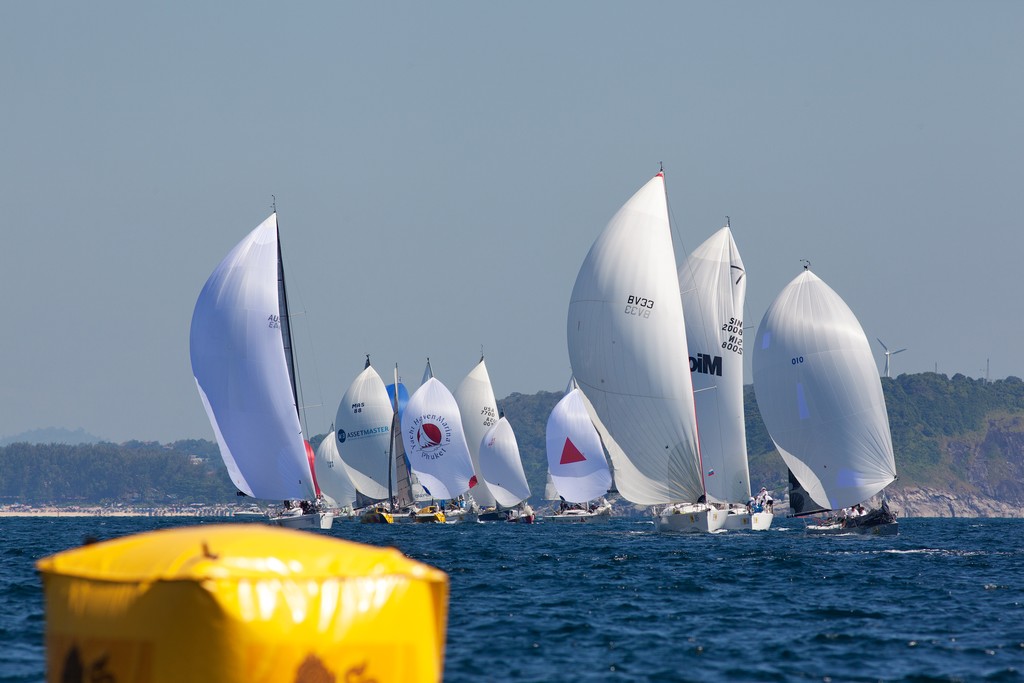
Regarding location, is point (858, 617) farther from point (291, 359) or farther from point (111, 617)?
point (291, 359)

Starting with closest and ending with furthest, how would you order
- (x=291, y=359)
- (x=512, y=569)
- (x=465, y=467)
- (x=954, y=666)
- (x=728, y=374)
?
(x=954, y=666) < (x=512, y=569) < (x=291, y=359) < (x=728, y=374) < (x=465, y=467)

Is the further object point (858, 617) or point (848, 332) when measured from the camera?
point (848, 332)

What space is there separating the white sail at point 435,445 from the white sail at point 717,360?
31.8 m

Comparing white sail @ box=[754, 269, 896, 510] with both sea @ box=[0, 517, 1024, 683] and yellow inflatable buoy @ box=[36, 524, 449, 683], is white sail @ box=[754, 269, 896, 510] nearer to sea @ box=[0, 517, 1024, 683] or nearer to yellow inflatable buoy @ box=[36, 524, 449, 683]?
sea @ box=[0, 517, 1024, 683]

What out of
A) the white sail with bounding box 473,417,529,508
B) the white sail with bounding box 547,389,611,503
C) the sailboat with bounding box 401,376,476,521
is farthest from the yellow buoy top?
the white sail with bounding box 473,417,529,508

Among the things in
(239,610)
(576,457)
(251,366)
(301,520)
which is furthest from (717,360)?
(239,610)

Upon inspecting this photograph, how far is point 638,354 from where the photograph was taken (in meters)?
45.6

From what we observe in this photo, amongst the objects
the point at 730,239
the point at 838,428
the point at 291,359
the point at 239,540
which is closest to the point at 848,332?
the point at 838,428

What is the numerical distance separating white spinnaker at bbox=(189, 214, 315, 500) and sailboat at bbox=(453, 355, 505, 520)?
45324 millimetres

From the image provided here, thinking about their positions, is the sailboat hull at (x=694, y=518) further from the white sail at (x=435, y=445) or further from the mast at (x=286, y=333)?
the white sail at (x=435, y=445)

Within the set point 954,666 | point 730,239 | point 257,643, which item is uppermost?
point 730,239

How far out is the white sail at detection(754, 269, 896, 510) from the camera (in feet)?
163

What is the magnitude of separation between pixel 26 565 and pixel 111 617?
93.6ft

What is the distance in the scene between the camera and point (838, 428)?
1950 inches
